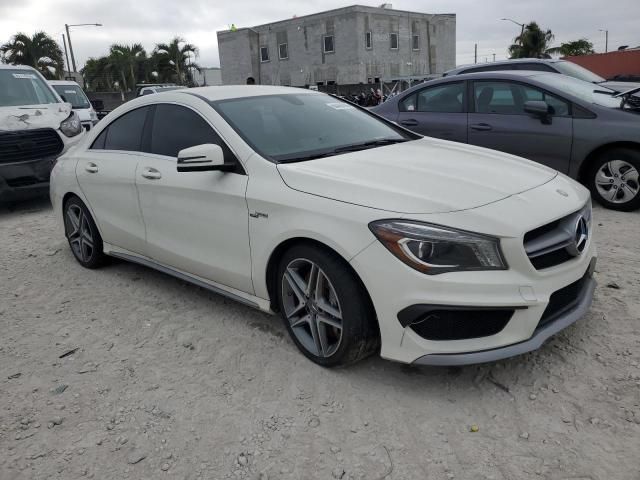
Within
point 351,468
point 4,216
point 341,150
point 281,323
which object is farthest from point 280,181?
point 4,216

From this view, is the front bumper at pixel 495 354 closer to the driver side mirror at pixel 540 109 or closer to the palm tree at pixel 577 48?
the driver side mirror at pixel 540 109

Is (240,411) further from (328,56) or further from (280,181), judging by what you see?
(328,56)

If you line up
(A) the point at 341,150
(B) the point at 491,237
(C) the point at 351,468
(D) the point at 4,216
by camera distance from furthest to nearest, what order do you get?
(D) the point at 4,216, (A) the point at 341,150, (B) the point at 491,237, (C) the point at 351,468

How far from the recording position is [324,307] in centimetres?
296

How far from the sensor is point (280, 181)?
3.12 m

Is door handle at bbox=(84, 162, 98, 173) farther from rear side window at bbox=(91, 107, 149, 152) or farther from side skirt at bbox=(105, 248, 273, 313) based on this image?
side skirt at bbox=(105, 248, 273, 313)

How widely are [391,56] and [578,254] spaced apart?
46991 millimetres

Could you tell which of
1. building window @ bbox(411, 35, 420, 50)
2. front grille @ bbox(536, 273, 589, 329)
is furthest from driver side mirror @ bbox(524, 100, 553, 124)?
building window @ bbox(411, 35, 420, 50)

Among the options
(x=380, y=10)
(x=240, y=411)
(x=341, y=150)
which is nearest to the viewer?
(x=240, y=411)

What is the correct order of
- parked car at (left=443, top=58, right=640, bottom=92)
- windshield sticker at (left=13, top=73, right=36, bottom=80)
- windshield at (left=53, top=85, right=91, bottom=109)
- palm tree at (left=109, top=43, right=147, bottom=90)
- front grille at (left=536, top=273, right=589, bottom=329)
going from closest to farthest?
front grille at (left=536, top=273, right=589, bottom=329), parked car at (left=443, top=58, right=640, bottom=92), windshield sticker at (left=13, top=73, right=36, bottom=80), windshield at (left=53, top=85, right=91, bottom=109), palm tree at (left=109, top=43, right=147, bottom=90)

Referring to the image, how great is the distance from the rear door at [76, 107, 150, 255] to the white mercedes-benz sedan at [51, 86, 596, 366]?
0.07 ft

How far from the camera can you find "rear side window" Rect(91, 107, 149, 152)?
4.32 m

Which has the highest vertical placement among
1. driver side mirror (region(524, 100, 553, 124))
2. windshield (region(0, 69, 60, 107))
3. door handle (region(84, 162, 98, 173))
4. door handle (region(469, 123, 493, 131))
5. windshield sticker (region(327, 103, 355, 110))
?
windshield (region(0, 69, 60, 107))

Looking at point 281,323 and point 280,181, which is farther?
point 281,323
